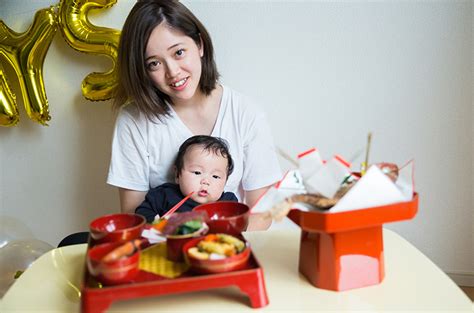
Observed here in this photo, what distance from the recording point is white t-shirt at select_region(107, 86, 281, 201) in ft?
4.87

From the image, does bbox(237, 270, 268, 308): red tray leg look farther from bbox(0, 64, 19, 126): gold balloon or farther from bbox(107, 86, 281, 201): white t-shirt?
bbox(0, 64, 19, 126): gold balloon

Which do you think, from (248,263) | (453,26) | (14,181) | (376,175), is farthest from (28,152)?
(453,26)

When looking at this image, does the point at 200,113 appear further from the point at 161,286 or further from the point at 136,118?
the point at 161,286

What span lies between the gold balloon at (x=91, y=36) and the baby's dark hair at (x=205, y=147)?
0.38 metres

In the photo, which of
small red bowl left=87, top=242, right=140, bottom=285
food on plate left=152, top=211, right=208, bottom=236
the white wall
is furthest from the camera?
the white wall

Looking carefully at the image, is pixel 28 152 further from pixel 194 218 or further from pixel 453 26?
pixel 453 26

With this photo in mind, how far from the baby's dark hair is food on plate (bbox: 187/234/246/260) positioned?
56 cm

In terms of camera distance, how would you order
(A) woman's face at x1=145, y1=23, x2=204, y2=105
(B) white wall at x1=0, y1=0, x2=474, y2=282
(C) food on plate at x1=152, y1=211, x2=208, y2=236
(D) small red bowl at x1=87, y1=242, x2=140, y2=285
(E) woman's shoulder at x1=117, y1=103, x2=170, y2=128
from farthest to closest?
(B) white wall at x1=0, y1=0, x2=474, y2=282 → (E) woman's shoulder at x1=117, y1=103, x2=170, y2=128 → (A) woman's face at x1=145, y1=23, x2=204, y2=105 → (C) food on plate at x1=152, y1=211, x2=208, y2=236 → (D) small red bowl at x1=87, y1=242, x2=140, y2=285

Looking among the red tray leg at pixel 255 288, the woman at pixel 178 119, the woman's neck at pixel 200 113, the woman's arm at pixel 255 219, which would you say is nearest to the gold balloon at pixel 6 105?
the woman at pixel 178 119

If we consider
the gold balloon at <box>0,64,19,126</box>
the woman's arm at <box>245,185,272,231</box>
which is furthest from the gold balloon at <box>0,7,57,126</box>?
the woman's arm at <box>245,185,272,231</box>

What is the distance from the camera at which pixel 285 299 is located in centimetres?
81

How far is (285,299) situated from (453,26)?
47.7 inches

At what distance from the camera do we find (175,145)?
1.49m

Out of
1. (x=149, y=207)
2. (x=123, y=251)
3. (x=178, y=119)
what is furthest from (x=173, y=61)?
(x=123, y=251)
